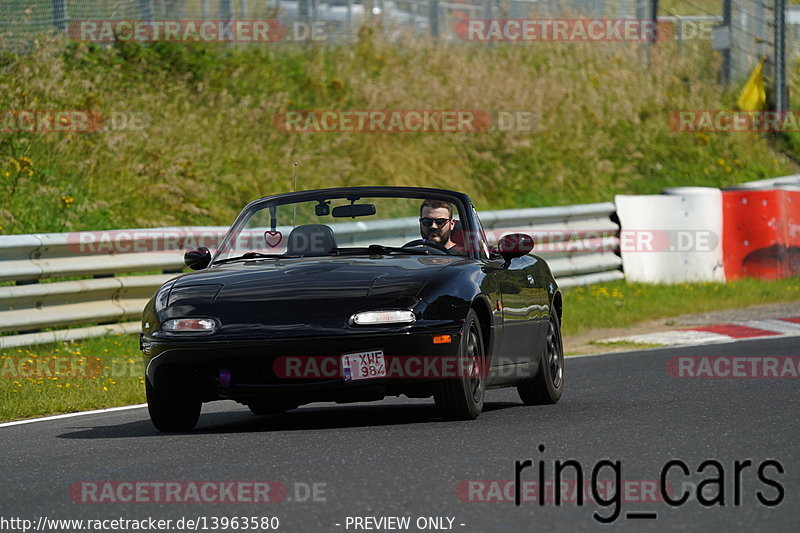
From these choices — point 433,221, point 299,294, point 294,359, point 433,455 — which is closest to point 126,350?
point 433,221

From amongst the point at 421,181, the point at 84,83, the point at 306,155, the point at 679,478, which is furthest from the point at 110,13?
the point at 679,478

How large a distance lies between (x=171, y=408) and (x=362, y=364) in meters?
1.24

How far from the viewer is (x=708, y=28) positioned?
36.4 m

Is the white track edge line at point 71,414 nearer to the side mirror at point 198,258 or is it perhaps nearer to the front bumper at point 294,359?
the side mirror at point 198,258

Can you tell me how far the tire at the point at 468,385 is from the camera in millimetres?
8117

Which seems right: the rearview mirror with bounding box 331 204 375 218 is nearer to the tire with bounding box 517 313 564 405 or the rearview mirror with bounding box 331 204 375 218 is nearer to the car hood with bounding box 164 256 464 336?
the car hood with bounding box 164 256 464 336

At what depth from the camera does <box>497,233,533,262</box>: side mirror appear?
364 inches

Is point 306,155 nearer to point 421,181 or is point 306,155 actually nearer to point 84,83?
point 421,181

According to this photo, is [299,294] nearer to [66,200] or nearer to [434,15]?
[66,200]

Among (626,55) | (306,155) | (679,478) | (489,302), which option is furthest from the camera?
(626,55)

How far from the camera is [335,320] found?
310 inches

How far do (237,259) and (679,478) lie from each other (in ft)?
12.3

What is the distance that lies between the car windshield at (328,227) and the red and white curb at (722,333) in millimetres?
6682

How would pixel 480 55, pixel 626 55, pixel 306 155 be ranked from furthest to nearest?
1. pixel 626 55
2. pixel 480 55
3. pixel 306 155
